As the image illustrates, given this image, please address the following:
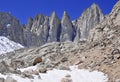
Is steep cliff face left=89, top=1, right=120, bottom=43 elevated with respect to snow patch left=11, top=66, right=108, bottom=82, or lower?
elevated

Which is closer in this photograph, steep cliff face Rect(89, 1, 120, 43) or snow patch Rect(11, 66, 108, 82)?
snow patch Rect(11, 66, 108, 82)

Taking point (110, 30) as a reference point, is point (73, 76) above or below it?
below

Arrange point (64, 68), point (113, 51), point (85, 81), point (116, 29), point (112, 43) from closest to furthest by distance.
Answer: point (85, 81) → point (64, 68) → point (113, 51) → point (112, 43) → point (116, 29)

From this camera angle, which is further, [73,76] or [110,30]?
[110,30]

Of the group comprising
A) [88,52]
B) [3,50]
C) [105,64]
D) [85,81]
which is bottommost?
[85,81]

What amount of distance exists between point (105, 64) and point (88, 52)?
4.50 metres

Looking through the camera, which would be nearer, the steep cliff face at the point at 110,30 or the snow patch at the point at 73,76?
the snow patch at the point at 73,76

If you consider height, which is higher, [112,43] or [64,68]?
[112,43]

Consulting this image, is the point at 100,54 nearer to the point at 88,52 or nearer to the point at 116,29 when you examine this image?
the point at 88,52

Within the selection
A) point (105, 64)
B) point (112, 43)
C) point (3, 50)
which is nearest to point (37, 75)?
point (105, 64)

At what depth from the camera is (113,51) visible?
88.6 feet

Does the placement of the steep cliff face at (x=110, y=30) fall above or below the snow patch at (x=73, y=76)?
above

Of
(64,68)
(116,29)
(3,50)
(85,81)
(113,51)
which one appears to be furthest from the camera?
(3,50)

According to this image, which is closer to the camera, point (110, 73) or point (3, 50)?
point (110, 73)
